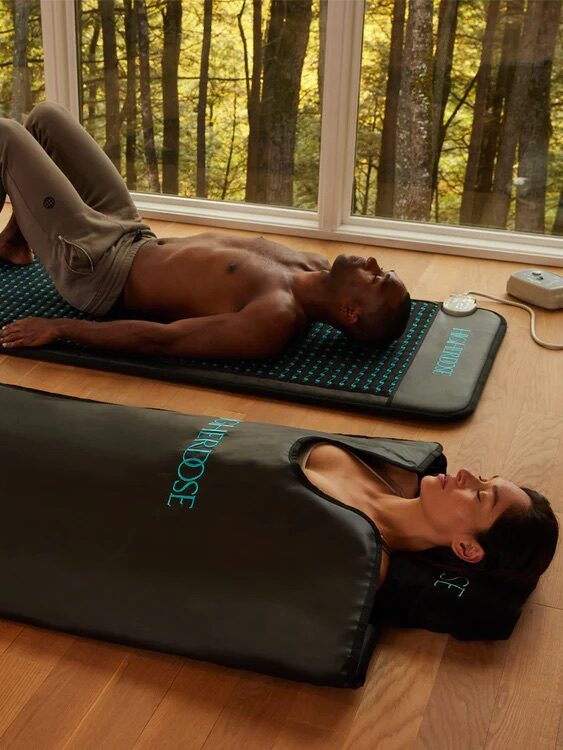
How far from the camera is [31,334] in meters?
2.78

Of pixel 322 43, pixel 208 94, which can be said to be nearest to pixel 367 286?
pixel 322 43

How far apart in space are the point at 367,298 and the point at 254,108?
1.29 metres

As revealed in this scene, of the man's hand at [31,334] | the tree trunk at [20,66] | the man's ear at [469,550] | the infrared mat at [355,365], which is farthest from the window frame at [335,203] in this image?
the man's ear at [469,550]

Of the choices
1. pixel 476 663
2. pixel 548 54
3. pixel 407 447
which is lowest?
pixel 476 663

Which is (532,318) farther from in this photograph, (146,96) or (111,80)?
(111,80)

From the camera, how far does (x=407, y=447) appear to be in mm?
2113

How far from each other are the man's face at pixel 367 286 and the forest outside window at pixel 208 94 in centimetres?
109

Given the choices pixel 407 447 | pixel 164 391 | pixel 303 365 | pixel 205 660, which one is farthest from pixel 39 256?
pixel 205 660

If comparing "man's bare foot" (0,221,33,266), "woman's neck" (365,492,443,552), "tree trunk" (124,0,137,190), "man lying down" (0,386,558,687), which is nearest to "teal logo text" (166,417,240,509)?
"man lying down" (0,386,558,687)

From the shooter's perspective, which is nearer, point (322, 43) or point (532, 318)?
point (532, 318)

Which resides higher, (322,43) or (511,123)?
(322,43)

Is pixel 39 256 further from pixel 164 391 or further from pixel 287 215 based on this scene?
pixel 287 215

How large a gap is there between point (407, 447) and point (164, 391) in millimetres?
768

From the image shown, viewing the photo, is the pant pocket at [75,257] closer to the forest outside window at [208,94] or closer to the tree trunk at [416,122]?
the forest outside window at [208,94]
